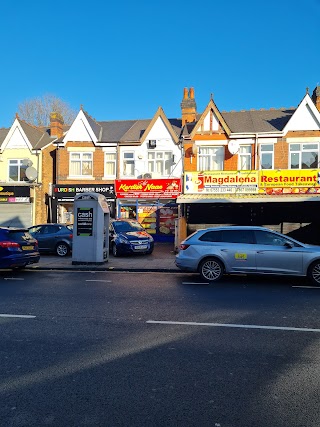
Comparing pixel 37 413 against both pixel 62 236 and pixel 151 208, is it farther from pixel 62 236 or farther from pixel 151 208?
pixel 151 208

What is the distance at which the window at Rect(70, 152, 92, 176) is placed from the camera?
24.5 m

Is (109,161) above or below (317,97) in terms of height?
below

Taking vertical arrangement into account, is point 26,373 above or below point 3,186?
below

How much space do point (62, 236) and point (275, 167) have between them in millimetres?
13259

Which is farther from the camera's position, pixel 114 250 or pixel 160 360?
pixel 114 250

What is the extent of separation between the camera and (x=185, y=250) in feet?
34.9

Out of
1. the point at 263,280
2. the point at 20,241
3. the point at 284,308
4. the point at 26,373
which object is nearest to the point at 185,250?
the point at 263,280

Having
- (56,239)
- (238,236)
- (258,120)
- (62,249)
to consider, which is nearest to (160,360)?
(238,236)

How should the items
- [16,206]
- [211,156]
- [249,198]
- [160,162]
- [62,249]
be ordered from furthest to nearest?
[16,206] < [160,162] < [211,156] < [249,198] < [62,249]

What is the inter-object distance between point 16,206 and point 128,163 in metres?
8.18

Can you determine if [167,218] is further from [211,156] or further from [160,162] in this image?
[211,156]

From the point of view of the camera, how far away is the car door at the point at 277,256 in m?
9.72

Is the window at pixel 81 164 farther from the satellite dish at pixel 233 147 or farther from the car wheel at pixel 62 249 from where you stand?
the satellite dish at pixel 233 147

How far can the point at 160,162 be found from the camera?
23.7m
